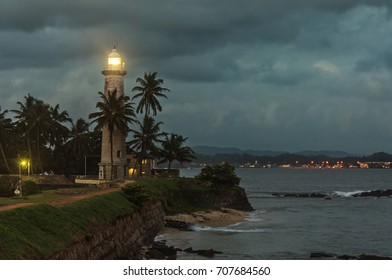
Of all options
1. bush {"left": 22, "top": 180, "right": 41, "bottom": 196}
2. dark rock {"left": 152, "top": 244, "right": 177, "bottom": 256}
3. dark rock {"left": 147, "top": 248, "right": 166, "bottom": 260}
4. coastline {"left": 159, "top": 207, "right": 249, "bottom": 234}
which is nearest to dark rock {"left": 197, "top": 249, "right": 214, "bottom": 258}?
dark rock {"left": 152, "top": 244, "right": 177, "bottom": 256}

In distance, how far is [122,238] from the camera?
135ft

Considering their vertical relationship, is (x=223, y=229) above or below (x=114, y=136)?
below

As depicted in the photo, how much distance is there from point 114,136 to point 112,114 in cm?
403

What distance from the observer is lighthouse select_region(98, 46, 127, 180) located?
7950cm

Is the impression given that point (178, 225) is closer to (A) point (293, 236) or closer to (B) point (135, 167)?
(A) point (293, 236)

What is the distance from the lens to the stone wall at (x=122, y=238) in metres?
31.2

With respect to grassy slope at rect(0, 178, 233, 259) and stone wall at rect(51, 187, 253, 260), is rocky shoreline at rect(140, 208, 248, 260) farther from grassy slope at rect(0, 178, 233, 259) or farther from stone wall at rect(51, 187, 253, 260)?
grassy slope at rect(0, 178, 233, 259)

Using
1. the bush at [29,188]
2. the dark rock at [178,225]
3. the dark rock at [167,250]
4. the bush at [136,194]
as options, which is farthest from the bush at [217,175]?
the dark rock at [167,250]

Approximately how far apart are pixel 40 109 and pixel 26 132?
4.70 metres

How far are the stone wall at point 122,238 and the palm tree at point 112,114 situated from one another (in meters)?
20.8

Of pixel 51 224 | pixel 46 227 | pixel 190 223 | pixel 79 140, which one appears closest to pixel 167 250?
pixel 51 224

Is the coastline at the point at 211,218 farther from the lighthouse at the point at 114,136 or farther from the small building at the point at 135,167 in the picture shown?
the small building at the point at 135,167

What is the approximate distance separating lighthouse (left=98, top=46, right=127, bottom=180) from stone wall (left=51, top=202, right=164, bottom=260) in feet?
71.4
